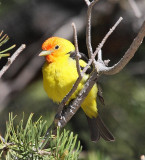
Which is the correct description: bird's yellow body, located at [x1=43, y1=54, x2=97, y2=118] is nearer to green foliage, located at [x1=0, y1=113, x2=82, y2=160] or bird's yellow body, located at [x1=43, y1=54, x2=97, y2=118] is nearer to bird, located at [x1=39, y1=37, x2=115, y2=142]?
bird, located at [x1=39, y1=37, x2=115, y2=142]

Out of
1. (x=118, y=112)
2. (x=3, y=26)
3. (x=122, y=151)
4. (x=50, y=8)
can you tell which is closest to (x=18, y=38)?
(x=3, y=26)

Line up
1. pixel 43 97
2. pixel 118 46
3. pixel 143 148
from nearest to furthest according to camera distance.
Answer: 1. pixel 143 148
2. pixel 43 97
3. pixel 118 46

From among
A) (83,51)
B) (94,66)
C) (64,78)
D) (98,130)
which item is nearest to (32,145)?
(94,66)

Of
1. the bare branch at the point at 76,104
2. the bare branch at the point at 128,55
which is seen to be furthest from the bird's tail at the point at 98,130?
the bare branch at the point at 128,55

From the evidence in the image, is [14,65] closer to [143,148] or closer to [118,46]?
[118,46]

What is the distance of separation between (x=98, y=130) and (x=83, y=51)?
1196 millimetres

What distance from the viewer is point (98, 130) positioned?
9.64ft

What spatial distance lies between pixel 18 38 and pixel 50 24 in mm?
397

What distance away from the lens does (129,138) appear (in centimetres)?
322

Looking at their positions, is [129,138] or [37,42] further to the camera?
[37,42]

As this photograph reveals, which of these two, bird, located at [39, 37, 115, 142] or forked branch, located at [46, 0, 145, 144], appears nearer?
forked branch, located at [46, 0, 145, 144]

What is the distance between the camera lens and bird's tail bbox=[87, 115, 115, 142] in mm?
2834

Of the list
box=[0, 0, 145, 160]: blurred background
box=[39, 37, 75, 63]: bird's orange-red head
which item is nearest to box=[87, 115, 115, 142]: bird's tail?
box=[0, 0, 145, 160]: blurred background

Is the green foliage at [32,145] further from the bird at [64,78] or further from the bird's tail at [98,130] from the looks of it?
the bird's tail at [98,130]
